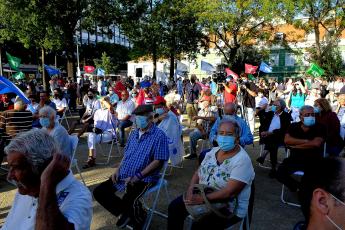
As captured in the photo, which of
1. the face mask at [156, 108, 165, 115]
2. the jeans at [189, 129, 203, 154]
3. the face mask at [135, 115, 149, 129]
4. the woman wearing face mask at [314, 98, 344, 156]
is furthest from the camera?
the jeans at [189, 129, 203, 154]

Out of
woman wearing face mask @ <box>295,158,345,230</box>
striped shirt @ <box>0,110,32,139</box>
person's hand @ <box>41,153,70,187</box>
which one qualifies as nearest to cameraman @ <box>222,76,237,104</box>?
striped shirt @ <box>0,110,32,139</box>

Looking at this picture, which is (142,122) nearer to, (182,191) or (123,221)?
(123,221)

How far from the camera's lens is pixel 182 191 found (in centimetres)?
598

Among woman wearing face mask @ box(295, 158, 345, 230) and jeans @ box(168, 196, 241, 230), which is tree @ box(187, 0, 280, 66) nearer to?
jeans @ box(168, 196, 241, 230)

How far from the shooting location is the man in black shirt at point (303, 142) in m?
5.37

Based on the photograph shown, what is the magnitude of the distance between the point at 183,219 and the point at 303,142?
2504 millimetres

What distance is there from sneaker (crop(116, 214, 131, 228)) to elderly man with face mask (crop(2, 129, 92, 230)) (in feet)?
7.31

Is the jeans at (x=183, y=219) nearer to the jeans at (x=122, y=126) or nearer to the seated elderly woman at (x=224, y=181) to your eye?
the seated elderly woman at (x=224, y=181)

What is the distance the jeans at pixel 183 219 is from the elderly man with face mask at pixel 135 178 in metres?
0.58

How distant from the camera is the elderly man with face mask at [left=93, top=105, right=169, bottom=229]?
4.32 meters

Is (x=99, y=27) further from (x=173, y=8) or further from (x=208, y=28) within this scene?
(x=208, y=28)

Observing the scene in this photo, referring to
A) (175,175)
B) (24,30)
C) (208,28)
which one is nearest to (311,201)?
(175,175)

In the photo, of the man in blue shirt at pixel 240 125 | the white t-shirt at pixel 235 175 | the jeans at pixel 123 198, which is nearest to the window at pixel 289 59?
the man in blue shirt at pixel 240 125

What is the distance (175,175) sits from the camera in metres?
6.95
